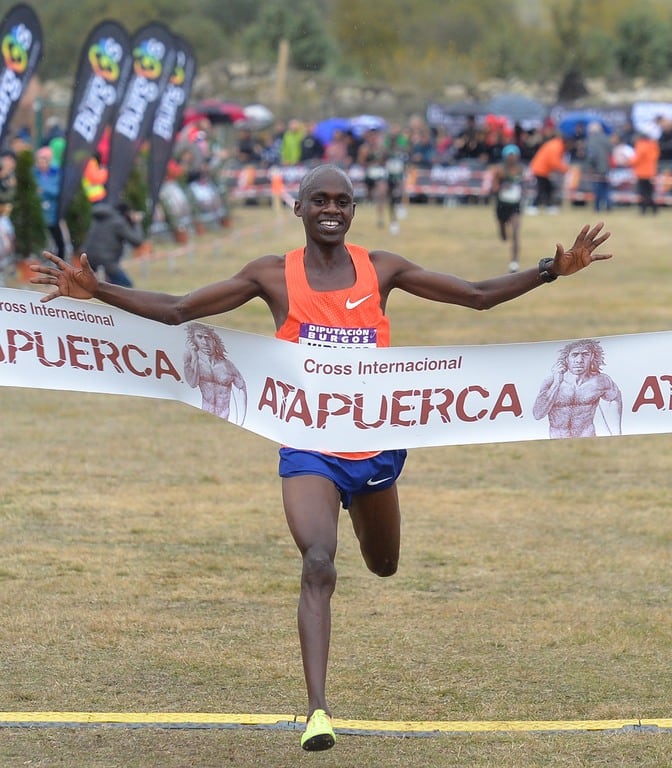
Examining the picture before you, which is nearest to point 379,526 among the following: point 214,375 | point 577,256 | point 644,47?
point 214,375

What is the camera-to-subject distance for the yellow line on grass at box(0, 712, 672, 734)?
5.88 meters

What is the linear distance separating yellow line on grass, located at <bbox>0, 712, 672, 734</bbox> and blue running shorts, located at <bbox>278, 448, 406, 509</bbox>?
33.6 inches

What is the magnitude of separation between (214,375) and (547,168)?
2989cm

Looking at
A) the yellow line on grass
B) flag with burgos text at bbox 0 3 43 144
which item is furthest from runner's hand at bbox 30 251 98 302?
flag with burgos text at bbox 0 3 43 144

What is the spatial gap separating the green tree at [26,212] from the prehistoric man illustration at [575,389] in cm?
1553

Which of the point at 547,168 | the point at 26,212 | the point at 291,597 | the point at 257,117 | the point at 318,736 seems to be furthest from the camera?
the point at 257,117

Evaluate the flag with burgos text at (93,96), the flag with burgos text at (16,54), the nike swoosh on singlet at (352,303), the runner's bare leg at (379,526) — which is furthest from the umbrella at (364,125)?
the nike swoosh on singlet at (352,303)

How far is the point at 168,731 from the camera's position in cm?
586

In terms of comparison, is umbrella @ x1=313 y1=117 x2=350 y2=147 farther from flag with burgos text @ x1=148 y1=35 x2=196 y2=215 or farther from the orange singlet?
Answer: the orange singlet

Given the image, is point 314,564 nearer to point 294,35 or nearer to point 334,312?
point 334,312

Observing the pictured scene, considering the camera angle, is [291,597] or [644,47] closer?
[291,597]

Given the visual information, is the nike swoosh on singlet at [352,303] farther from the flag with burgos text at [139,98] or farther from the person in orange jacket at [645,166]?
the person in orange jacket at [645,166]

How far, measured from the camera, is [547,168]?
3538 centimetres

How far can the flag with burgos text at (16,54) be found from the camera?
62.7 ft
